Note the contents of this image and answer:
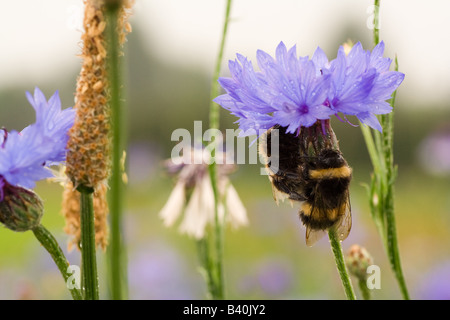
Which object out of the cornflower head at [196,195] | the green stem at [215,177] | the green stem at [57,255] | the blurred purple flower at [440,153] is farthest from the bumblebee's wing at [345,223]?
the blurred purple flower at [440,153]

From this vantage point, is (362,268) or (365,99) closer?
(365,99)

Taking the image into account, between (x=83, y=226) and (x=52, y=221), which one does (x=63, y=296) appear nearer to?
(x=83, y=226)

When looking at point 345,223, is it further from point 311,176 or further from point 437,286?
point 437,286

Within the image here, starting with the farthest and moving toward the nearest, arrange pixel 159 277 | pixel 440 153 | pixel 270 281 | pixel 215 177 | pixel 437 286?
pixel 440 153 < pixel 159 277 < pixel 270 281 < pixel 437 286 < pixel 215 177

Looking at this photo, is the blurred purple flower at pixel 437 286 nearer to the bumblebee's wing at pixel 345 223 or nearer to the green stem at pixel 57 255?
the bumblebee's wing at pixel 345 223

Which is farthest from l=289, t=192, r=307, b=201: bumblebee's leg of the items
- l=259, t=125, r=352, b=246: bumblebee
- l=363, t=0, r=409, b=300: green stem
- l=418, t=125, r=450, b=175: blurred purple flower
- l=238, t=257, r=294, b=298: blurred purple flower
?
l=418, t=125, r=450, b=175: blurred purple flower

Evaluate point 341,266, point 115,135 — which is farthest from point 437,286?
point 115,135

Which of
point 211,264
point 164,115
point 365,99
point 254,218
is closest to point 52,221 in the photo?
point 164,115
